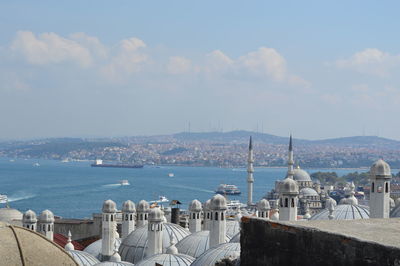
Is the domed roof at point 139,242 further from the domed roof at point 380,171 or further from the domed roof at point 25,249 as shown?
the domed roof at point 25,249

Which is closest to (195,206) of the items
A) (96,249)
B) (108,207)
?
(108,207)

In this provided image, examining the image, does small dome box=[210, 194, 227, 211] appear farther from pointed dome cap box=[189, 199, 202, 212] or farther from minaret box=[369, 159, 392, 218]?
minaret box=[369, 159, 392, 218]

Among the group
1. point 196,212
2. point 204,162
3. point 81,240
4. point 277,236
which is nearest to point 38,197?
point 81,240

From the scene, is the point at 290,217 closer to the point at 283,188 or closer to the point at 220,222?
the point at 283,188

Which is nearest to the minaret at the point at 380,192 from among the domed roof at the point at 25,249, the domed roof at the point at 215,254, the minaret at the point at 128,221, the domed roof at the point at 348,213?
the domed roof at the point at 215,254

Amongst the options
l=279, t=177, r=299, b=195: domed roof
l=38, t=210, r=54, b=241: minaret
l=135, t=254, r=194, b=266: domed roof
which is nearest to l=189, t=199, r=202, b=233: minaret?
l=38, t=210, r=54, b=241: minaret
